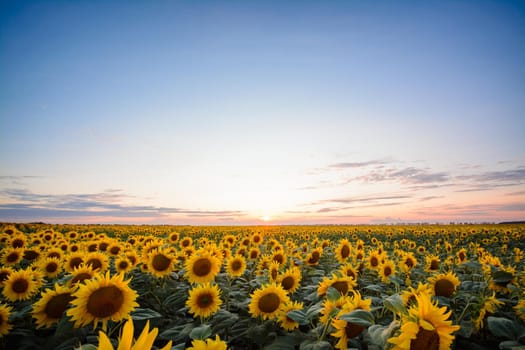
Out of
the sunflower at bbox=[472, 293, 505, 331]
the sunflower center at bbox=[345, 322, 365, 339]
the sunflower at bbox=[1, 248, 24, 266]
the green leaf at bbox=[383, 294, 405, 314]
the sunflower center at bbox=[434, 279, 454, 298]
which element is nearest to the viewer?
the green leaf at bbox=[383, 294, 405, 314]

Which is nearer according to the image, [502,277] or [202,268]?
[502,277]

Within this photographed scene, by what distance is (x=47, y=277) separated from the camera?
5621 millimetres

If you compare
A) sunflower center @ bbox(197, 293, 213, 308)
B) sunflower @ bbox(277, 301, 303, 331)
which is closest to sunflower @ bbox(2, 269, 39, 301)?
sunflower center @ bbox(197, 293, 213, 308)

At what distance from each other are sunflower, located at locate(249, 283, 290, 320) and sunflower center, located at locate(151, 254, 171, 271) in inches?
72.0

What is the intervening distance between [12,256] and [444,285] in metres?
8.35

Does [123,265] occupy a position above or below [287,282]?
above

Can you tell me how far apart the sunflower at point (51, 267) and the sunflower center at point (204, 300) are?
3.17 m

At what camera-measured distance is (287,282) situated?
4.94 metres

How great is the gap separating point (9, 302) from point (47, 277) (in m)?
1.12

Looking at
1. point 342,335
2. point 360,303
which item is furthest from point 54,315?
point 360,303

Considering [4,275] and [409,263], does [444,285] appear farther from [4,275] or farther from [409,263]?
[4,275]

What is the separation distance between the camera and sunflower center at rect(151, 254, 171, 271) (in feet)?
16.4

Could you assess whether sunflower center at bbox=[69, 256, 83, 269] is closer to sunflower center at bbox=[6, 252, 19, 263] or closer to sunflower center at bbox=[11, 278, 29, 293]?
sunflower center at bbox=[11, 278, 29, 293]

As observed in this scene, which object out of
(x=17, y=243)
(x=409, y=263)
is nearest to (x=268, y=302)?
(x=409, y=263)
